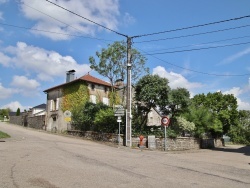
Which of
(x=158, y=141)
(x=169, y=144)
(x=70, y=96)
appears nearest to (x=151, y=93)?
(x=158, y=141)

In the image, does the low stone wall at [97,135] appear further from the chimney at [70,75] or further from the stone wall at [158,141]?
the chimney at [70,75]

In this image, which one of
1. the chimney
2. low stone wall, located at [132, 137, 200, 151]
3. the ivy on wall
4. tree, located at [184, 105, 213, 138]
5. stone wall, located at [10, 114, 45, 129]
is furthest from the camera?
stone wall, located at [10, 114, 45, 129]

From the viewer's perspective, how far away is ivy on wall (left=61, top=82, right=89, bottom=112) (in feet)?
114

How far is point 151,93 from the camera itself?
75.9 feet

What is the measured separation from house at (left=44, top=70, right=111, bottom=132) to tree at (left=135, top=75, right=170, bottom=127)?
478 inches

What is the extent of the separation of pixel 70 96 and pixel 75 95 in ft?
3.46

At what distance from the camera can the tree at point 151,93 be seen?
23.3 metres

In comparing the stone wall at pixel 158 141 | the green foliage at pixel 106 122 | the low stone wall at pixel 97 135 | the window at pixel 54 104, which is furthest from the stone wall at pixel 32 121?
the green foliage at pixel 106 122

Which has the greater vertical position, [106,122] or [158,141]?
[106,122]

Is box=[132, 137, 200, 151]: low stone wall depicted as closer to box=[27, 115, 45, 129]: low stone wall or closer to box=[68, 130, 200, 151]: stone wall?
box=[68, 130, 200, 151]: stone wall

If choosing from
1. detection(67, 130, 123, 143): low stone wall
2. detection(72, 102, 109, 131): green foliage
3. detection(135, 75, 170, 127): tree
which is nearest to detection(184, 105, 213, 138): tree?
detection(135, 75, 170, 127): tree

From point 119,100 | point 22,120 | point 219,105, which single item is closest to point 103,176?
point 119,100

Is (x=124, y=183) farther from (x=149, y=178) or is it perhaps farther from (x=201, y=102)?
(x=201, y=102)

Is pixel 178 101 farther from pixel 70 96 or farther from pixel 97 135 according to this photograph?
pixel 70 96
